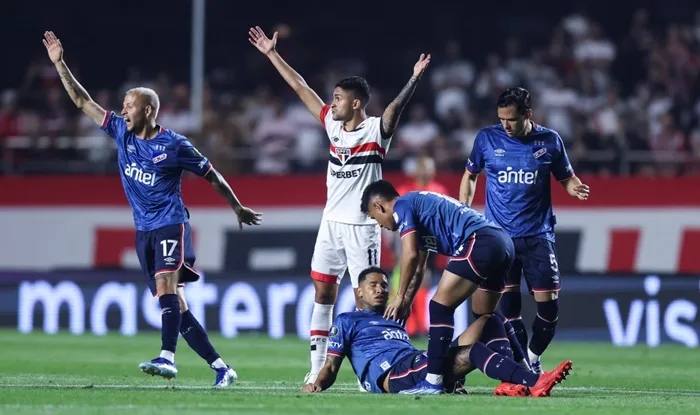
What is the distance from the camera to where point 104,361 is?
1389cm

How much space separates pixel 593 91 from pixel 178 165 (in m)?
12.3

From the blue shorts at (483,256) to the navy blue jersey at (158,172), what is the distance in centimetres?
247

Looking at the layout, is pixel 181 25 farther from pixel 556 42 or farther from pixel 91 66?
pixel 556 42

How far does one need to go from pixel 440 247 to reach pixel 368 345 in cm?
89

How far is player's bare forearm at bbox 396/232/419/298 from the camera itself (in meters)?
9.87

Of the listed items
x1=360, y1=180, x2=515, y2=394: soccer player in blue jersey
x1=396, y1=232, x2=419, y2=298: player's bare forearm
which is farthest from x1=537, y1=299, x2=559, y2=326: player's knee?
x1=396, y1=232, x2=419, y2=298: player's bare forearm

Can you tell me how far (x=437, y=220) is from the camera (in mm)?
10031

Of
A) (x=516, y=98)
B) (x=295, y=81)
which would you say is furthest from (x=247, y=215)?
(x=516, y=98)

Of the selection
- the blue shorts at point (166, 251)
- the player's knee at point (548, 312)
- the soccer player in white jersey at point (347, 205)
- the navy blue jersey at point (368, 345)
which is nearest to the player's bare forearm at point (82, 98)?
the blue shorts at point (166, 251)

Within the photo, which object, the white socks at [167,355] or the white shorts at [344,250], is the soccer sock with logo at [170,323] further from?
the white shorts at [344,250]

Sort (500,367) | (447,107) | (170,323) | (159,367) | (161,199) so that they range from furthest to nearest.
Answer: (447,107) → (161,199) → (170,323) → (159,367) → (500,367)

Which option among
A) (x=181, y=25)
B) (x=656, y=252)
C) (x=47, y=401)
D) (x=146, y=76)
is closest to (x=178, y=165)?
(x=47, y=401)

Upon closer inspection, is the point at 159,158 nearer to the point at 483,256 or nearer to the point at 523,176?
the point at 483,256

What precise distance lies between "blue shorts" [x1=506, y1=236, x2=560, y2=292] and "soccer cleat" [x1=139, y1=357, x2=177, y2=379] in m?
3.00
